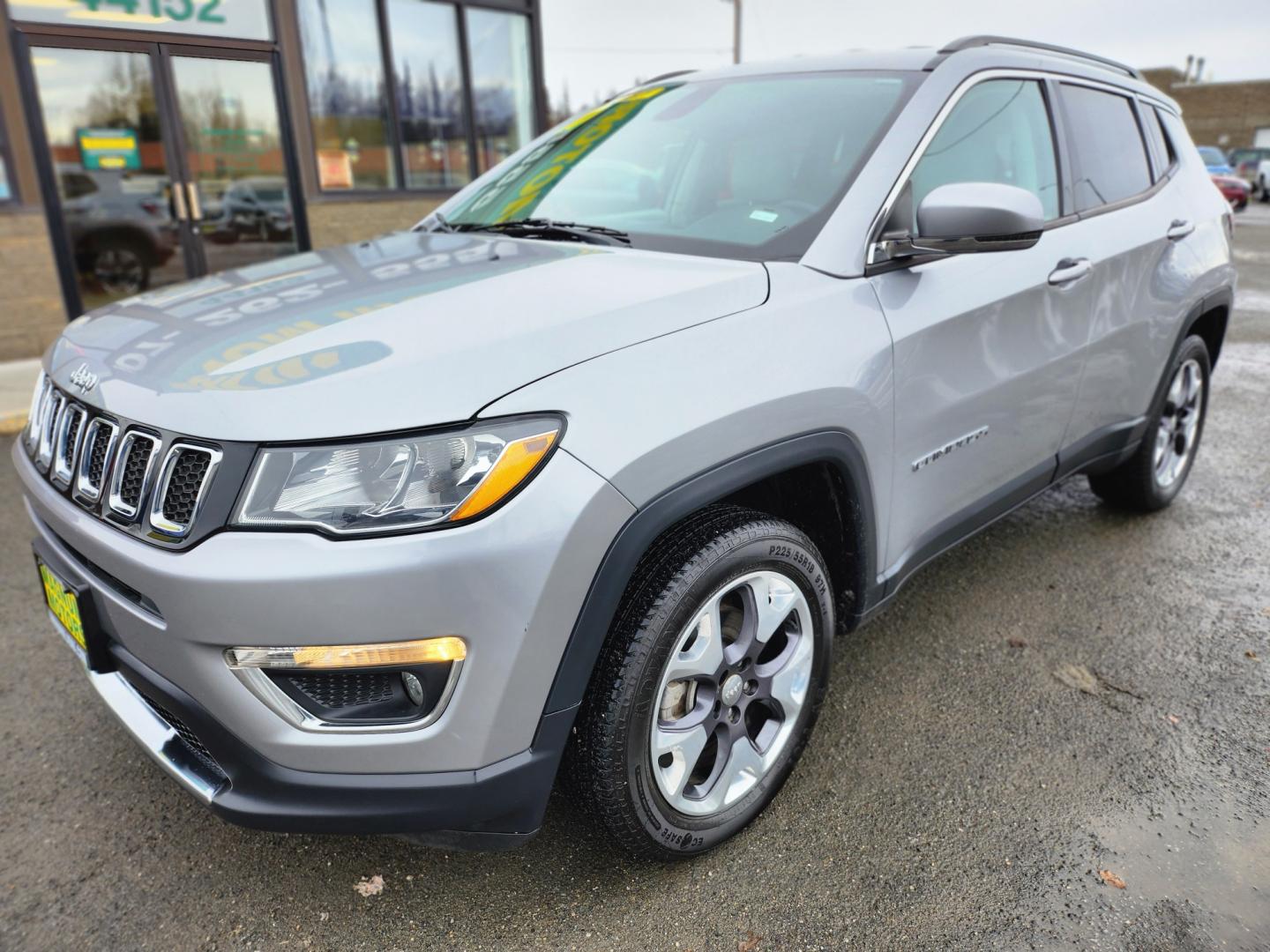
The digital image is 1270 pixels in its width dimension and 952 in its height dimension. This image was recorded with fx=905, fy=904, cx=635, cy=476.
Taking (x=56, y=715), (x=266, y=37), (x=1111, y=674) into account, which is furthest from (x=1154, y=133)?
(x=266, y=37)

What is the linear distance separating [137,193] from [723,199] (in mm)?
7389

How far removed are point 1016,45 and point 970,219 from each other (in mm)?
1200

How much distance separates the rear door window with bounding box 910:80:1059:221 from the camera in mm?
2477

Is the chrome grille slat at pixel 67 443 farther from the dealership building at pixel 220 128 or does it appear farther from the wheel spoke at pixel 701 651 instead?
the dealership building at pixel 220 128

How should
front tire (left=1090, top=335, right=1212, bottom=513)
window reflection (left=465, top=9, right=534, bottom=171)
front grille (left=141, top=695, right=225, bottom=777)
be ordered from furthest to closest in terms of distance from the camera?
window reflection (left=465, top=9, right=534, bottom=171) < front tire (left=1090, top=335, right=1212, bottom=513) < front grille (left=141, top=695, right=225, bottom=777)

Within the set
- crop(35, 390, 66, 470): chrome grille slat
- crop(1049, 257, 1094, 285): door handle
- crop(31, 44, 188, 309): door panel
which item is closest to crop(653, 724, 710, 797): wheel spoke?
crop(35, 390, 66, 470): chrome grille slat

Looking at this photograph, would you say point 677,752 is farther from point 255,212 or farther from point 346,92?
point 346,92

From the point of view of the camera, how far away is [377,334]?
1771mm

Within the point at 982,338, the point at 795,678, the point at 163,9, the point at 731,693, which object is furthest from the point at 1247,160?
the point at 731,693

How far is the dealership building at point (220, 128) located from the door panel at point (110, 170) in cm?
1

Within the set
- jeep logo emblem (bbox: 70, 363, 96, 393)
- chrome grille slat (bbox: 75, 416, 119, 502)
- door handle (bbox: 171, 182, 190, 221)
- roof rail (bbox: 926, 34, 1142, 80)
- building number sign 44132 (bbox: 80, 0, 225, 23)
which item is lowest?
chrome grille slat (bbox: 75, 416, 119, 502)

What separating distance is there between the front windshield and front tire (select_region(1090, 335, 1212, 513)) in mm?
2005

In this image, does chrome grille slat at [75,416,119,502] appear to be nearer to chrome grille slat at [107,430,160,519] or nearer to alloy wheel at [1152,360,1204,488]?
chrome grille slat at [107,430,160,519]

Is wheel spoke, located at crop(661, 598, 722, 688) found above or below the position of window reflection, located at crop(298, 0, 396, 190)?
below
